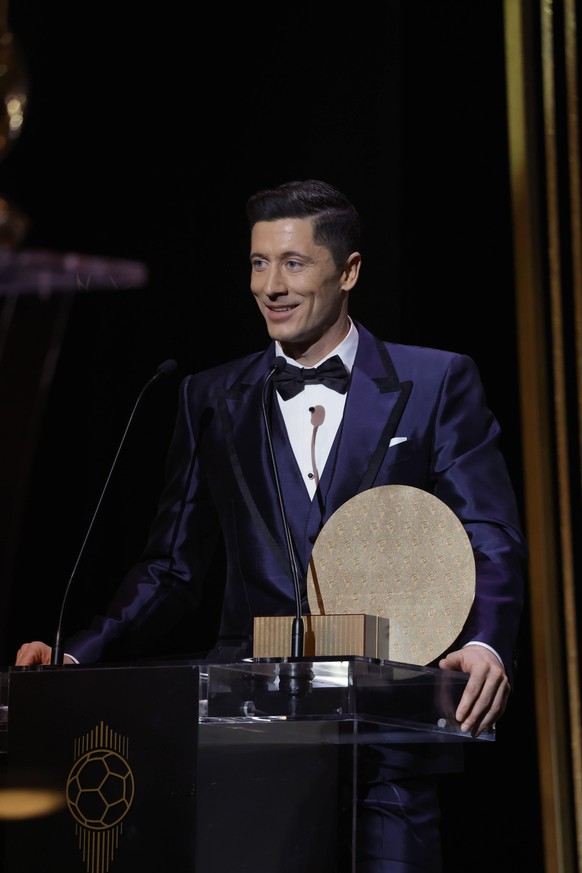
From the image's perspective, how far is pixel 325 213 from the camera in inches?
132

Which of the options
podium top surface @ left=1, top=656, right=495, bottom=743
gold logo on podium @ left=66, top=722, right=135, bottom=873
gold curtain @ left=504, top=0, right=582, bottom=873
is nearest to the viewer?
podium top surface @ left=1, top=656, right=495, bottom=743

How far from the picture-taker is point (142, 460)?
3473 millimetres

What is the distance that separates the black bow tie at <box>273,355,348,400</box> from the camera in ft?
10.5

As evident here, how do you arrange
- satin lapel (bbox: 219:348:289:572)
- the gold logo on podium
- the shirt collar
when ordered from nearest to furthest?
the gold logo on podium < satin lapel (bbox: 219:348:289:572) < the shirt collar

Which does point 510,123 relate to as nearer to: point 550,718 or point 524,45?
point 524,45

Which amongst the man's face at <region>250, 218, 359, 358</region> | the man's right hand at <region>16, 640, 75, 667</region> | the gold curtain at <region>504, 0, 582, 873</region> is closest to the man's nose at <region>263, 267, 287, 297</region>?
the man's face at <region>250, 218, 359, 358</region>

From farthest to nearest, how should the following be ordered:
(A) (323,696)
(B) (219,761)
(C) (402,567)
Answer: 1. (C) (402,567)
2. (B) (219,761)
3. (A) (323,696)

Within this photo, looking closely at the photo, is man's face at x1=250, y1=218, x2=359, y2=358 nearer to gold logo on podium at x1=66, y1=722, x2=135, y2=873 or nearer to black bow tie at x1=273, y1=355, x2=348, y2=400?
black bow tie at x1=273, y1=355, x2=348, y2=400

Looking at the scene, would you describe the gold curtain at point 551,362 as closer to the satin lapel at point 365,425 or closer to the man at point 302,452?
the man at point 302,452

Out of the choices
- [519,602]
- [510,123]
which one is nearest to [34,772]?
[519,602]

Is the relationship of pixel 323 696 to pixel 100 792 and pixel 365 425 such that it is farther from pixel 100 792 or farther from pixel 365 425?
pixel 365 425

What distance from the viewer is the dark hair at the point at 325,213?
3.34m

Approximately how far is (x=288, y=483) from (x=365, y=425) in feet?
0.74

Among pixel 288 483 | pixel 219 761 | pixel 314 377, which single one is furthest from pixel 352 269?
pixel 219 761
